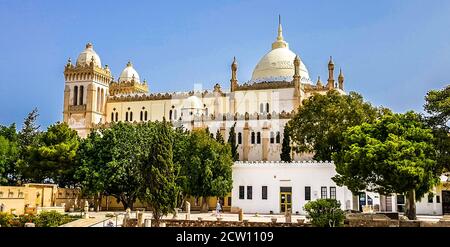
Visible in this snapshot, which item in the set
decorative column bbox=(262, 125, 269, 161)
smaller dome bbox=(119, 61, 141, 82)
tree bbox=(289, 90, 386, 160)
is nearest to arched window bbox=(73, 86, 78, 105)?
smaller dome bbox=(119, 61, 141, 82)

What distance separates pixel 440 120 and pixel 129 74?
167 feet

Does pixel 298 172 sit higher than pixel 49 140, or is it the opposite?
pixel 49 140

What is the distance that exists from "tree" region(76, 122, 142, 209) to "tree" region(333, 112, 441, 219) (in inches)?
572

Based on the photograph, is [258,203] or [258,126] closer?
[258,203]

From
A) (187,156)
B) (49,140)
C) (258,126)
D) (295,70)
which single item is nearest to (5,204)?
(49,140)

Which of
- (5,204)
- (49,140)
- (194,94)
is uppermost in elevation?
(194,94)

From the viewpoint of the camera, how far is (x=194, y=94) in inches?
2367

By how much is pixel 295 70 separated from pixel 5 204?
104 feet

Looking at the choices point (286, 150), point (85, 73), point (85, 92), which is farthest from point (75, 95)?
point (286, 150)

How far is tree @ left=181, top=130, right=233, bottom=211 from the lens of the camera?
34.3 meters

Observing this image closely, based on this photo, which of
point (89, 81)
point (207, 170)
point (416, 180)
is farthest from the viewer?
point (89, 81)

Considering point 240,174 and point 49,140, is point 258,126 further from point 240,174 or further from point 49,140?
point 49,140

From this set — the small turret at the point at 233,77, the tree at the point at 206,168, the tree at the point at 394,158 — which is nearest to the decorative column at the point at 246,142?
the small turret at the point at 233,77
